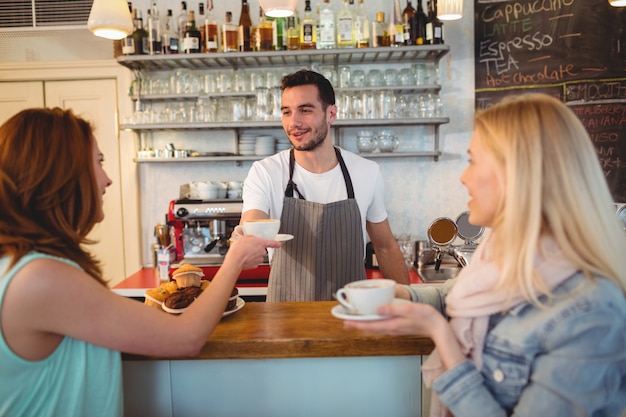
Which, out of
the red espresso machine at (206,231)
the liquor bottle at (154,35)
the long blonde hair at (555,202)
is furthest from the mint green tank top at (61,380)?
the liquor bottle at (154,35)

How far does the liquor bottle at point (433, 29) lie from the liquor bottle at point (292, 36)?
0.85 meters

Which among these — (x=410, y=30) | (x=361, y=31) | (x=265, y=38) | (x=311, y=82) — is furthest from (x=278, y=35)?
(x=311, y=82)

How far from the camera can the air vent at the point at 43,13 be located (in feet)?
13.3

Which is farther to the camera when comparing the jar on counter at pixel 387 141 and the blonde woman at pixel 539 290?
the jar on counter at pixel 387 141

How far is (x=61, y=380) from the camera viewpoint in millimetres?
1134

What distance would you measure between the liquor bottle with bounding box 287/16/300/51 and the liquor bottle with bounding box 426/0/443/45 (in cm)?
85

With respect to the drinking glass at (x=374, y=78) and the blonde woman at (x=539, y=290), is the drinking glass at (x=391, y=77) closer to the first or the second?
the drinking glass at (x=374, y=78)

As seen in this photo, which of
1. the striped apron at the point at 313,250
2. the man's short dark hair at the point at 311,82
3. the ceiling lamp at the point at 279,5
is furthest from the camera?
the man's short dark hair at the point at 311,82

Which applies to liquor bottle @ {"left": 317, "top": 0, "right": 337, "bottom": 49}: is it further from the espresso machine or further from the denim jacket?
the denim jacket

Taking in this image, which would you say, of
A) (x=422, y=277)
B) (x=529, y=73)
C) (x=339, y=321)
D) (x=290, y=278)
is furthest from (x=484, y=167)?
(x=529, y=73)

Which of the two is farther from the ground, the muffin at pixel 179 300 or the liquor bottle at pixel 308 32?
the liquor bottle at pixel 308 32

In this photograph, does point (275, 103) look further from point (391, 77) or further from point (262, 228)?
point (262, 228)

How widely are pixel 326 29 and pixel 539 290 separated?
2878mm

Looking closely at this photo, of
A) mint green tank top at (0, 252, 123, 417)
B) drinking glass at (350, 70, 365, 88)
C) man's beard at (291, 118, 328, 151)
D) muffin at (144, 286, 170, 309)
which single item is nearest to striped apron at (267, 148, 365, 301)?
man's beard at (291, 118, 328, 151)
